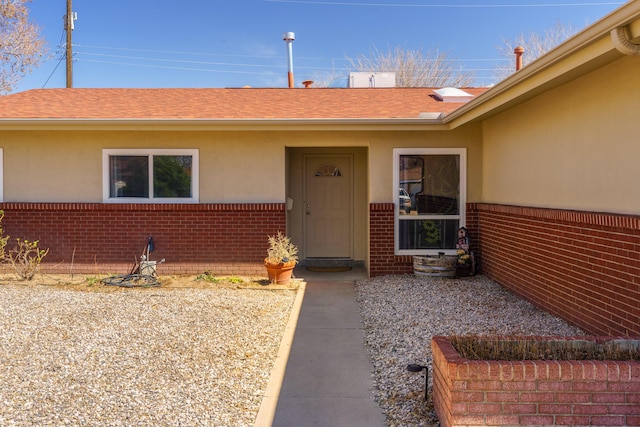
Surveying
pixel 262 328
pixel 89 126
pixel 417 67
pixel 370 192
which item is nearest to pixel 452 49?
pixel 417 67

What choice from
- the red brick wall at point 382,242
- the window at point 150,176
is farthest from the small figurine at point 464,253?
the window at point 150,176

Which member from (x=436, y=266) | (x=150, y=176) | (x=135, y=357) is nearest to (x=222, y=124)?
(x=150, y=176)

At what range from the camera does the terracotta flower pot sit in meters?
8.94

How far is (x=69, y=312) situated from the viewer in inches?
268

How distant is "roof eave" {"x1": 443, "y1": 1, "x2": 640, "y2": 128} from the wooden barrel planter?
2782 mm

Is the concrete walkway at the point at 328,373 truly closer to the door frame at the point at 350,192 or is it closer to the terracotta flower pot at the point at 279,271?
the terracotta flower pot at the point at 279,271

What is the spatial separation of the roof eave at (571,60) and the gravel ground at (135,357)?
3825 mm

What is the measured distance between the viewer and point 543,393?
10.9ft

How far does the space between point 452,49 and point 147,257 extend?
22761 millimetres

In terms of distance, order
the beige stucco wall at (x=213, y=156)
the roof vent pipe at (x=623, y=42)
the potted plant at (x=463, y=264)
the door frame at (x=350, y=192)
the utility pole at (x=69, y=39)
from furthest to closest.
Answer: the utility pole at (x=69, y=39) → the door frame at (x=350, y=192) → the beige stucco wall at (x=213, y=156) → the potted plant at (x=463, y=264) → the roof vent pipe at (x=623, y=42)

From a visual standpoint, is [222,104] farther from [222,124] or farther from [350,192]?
[350,192]

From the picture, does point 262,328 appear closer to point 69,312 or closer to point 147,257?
point 69,312

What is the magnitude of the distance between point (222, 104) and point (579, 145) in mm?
6987

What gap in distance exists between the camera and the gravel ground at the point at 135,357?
4027mm
